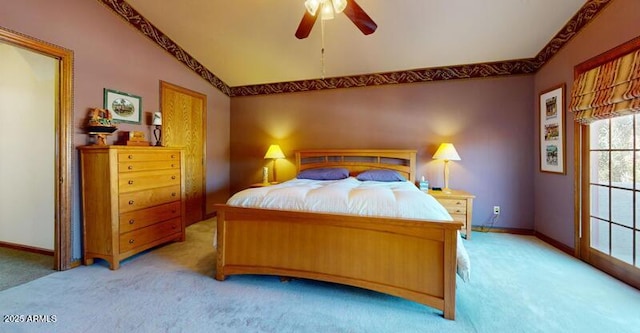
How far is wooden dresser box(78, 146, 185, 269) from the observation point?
263 cm

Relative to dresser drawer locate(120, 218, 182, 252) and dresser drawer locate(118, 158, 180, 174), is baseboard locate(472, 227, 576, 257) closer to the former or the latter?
dresser drawer locate(120, 218, 182, 252)

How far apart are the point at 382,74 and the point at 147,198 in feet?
12.5

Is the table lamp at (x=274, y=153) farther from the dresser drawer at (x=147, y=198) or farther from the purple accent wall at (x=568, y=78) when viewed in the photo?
the purple accent wall at (x=568, y=78)

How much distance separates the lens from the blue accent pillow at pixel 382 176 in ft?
12.2

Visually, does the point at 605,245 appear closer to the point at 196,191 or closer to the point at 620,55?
the point at 620,55

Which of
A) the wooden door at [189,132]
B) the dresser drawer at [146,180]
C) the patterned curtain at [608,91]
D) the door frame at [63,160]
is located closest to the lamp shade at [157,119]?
the wooden door at [189,132]

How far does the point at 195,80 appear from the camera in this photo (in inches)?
169

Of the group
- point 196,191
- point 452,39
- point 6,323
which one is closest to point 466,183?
point 452,39

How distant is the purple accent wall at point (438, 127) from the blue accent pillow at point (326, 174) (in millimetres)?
700

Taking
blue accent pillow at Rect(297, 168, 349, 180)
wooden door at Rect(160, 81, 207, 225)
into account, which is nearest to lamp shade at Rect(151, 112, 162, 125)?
wooden door at Rect(160, 81, 207, 225)

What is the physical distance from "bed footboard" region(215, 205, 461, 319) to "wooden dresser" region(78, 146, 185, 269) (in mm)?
1189

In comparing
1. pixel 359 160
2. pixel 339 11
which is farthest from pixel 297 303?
pixel 359 160

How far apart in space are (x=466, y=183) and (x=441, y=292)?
104 inches

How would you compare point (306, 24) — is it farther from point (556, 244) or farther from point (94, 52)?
point (556, 244)
